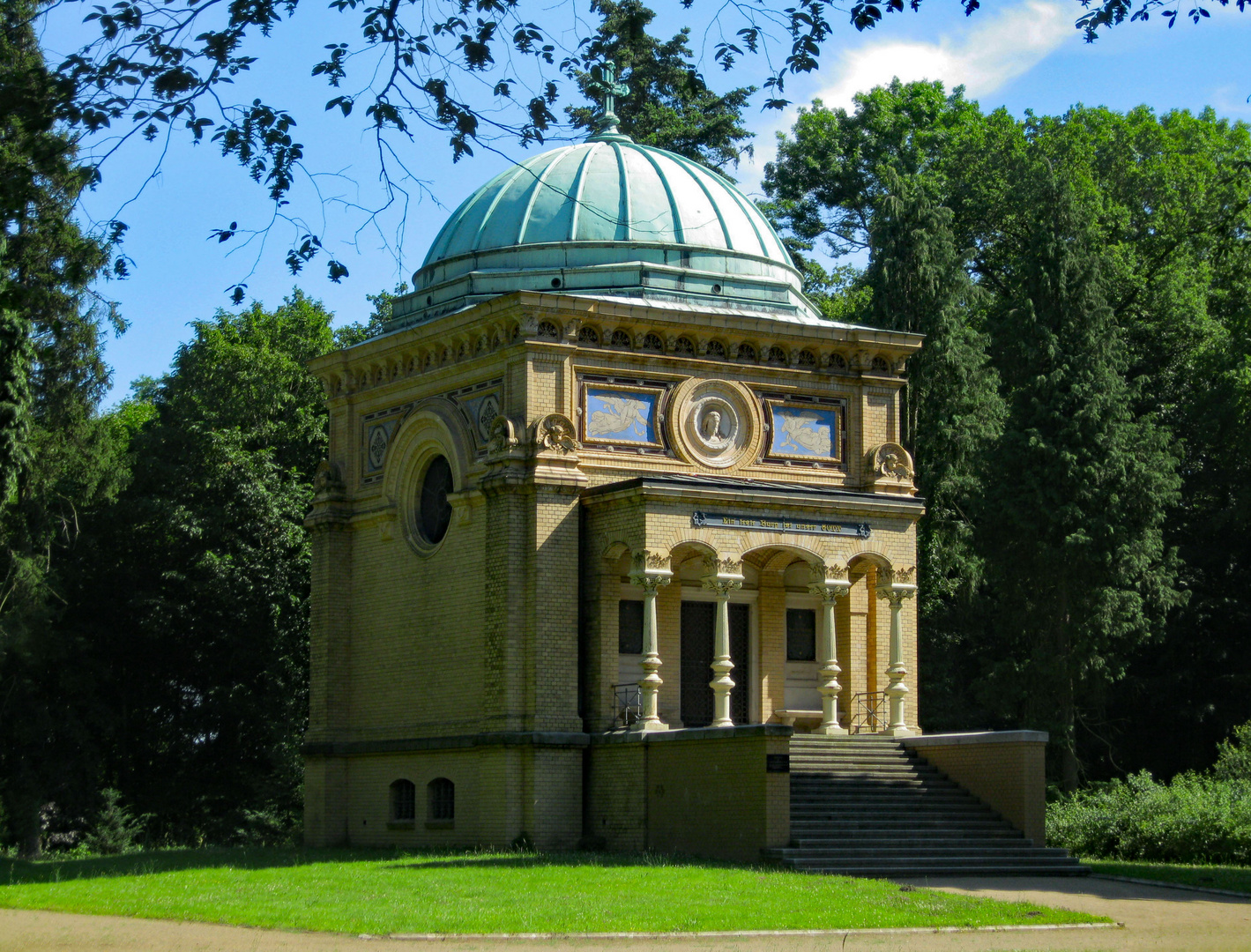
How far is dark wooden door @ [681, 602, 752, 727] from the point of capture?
29953 millimetres

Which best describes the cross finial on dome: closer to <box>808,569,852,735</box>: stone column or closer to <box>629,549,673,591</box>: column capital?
<box>629,549,673,591</box>: column capital

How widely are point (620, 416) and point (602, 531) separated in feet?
7.44

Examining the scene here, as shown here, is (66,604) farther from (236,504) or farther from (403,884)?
(403,884)

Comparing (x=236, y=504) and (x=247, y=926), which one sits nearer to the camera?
(x=247, y=926)

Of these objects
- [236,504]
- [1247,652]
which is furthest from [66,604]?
[1247,652]

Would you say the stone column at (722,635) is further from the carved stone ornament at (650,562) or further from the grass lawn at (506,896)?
the grass lawn at (506,896)

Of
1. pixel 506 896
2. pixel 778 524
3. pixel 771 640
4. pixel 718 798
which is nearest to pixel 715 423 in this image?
pixel 778 524

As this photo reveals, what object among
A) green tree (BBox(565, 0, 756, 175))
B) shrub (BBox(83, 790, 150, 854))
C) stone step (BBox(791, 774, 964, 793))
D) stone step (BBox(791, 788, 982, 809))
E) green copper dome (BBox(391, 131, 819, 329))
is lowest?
shrub (BBox(83, 790, 150, 854))

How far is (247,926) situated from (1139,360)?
3618 cm

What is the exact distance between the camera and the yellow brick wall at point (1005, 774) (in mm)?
25969

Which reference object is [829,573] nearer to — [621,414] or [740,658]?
[740,658]

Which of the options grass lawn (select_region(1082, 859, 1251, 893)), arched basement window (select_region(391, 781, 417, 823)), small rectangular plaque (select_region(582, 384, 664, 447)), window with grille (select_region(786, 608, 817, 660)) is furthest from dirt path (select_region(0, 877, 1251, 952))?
small rectangular plaque (select_region(582, 384, 664, 447))

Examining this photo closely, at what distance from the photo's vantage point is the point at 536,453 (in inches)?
1121

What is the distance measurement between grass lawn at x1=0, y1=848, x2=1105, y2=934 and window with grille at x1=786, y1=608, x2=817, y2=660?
7027mm
